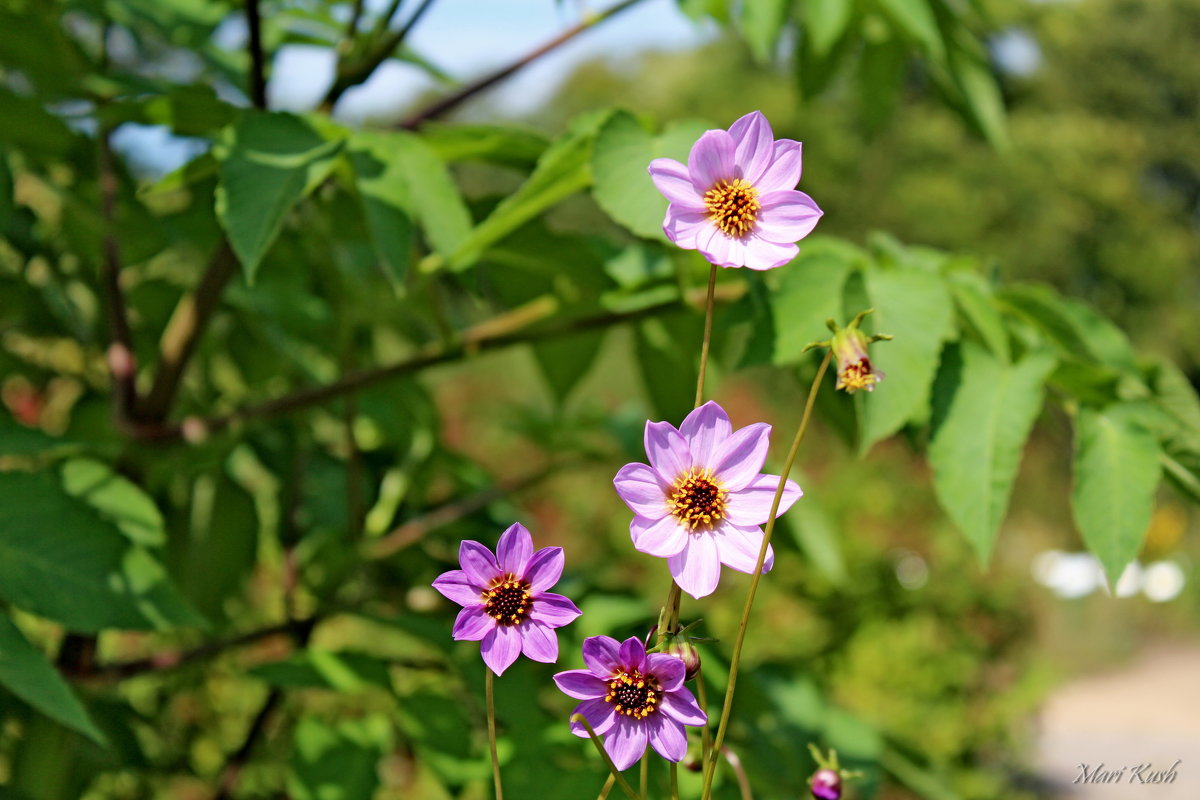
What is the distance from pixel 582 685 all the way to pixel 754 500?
4.4 inches

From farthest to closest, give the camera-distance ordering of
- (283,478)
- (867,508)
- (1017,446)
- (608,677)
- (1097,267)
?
(1097,267) → (867,508) → (283,478) → (1017,446) → (608,677)

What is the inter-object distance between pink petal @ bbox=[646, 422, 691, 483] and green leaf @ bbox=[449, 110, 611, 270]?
34 centimetres

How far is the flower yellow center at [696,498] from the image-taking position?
0.46 metres

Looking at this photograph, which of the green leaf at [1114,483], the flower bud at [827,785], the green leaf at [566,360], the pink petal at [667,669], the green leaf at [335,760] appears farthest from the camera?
the green leaf at [566,360]

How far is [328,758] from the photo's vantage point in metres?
0.90

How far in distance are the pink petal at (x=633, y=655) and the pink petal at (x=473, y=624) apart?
2.4 inches

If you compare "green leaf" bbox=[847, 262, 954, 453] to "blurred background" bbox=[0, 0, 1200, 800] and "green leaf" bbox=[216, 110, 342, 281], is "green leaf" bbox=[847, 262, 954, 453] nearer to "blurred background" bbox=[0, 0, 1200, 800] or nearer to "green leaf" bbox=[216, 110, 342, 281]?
"blurred background" bbox=[0, 0, 1200, 800]

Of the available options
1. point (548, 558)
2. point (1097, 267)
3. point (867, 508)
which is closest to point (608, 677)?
point (548, 558)

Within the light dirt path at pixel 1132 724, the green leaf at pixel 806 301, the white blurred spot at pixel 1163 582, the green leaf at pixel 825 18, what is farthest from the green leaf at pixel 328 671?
the white blurred spot at pixel 1163 582

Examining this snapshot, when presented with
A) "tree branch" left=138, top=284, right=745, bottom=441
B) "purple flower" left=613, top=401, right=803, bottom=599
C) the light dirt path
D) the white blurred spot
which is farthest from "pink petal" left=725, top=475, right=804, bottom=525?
the white blurred spot

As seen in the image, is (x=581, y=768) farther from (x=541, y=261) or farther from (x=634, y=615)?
(x=541, y=261)

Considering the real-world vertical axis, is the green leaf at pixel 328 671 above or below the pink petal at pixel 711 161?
below

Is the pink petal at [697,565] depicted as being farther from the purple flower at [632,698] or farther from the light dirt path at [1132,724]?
the light dirt path at [1132,724]

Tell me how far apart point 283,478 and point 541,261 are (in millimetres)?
539
